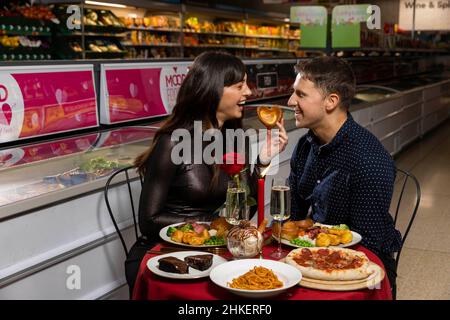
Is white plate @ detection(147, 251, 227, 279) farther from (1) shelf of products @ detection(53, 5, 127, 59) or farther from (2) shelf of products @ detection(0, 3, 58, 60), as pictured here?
(1) shelf of products @ detection(53, 5, 127, 59)

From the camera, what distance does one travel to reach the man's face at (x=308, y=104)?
242 cm

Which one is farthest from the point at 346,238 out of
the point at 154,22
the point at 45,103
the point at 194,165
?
the point at 154,22

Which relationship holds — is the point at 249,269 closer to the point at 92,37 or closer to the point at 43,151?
the point at 43,151

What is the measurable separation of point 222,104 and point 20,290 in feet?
4.03

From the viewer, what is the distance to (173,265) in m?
1.83

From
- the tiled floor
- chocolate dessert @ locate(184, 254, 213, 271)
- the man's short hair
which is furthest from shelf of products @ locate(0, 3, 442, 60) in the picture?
Result: chocolate dessert @ locate(184, 254, 213, 271)

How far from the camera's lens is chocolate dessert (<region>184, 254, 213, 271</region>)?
1858mm

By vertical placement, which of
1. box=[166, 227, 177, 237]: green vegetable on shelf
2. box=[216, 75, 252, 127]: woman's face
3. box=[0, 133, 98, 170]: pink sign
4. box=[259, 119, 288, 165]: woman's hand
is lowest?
box=[166, 227, 177, 237]: green vegetable on shelf

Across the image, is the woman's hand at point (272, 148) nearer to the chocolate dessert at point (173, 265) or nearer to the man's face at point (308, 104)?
the man's face at point (308, 104)

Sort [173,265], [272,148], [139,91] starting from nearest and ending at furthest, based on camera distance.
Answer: [173,265]
[272,148]
[139,91]

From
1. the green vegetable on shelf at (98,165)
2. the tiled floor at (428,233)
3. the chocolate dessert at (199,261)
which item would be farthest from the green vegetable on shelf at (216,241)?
the tiled floor at (428,233)

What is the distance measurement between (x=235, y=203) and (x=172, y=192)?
0.70 m

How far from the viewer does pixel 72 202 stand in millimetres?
2795

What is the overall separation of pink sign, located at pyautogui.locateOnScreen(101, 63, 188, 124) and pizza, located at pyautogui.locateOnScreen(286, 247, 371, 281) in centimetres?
229
